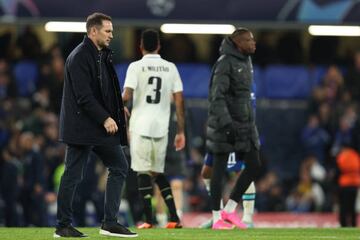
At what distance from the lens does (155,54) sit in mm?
14625

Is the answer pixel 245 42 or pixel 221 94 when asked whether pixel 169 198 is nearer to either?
pixel 221 94

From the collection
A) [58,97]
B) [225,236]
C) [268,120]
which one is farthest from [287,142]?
[225,236]

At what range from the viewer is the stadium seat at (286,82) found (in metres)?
24.6

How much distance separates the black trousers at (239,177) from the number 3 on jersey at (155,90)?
37.9 inches

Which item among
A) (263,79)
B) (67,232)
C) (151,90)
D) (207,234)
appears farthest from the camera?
(263,79)

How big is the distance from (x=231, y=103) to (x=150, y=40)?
4.06 feet

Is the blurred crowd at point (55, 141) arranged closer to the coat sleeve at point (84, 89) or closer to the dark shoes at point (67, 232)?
the dark shoes at point (67, 232)

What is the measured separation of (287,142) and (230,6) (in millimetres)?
5172

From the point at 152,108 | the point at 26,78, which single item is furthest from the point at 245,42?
the point at 26,78

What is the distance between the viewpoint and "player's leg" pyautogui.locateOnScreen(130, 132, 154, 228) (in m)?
14.6

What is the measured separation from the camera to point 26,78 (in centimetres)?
2442

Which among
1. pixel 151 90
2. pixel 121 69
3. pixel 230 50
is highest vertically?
pixel 121 69

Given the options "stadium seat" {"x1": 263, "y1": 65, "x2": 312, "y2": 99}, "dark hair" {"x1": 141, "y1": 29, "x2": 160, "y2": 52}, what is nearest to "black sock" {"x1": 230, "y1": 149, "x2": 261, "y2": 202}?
"dark hair" {"x1": 141, "y1": 29, "x2": 160, "y2": 52}

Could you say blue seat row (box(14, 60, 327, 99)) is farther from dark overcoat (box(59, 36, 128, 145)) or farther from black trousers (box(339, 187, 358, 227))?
dark overcoat (box(59, 36, 128, 145))
